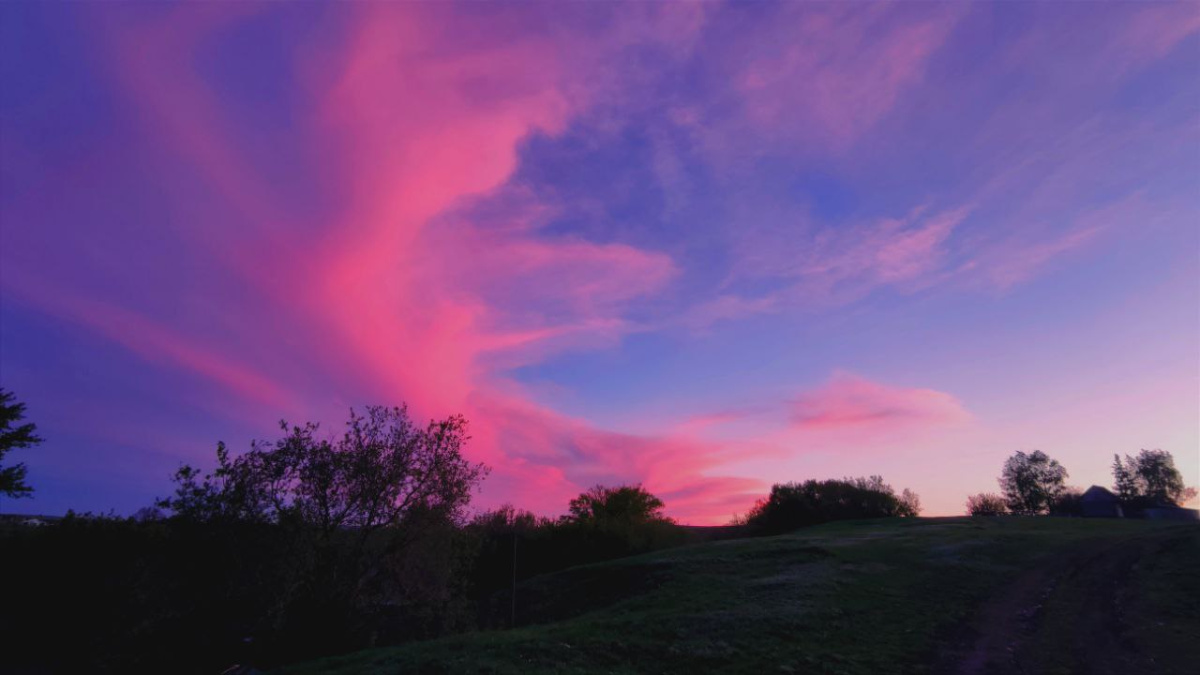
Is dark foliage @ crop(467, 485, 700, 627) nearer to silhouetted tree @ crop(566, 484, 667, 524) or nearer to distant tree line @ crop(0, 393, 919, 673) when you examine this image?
silhouetted tree @ crop(566, 484, 667, 524)

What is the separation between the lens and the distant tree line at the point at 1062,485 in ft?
408

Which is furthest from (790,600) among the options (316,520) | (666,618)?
(316,520)

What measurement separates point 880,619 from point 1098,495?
398 ft

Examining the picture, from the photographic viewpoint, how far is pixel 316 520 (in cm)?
2927

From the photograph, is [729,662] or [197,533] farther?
[197,533]

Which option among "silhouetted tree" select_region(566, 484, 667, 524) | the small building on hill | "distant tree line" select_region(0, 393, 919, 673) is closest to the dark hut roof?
the small building on hill

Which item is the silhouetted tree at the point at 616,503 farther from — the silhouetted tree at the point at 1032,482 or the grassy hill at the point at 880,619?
the silhouetted tree at the point at 1032,482

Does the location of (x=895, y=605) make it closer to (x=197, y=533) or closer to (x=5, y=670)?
(x=197, y=533)

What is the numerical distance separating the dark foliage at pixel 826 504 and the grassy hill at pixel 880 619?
55014 mm

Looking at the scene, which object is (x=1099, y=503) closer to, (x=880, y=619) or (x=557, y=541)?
(x=557, y=541)

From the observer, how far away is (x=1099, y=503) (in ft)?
367

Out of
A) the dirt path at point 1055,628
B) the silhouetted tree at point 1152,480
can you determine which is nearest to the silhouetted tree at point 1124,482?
the silhouetted tree at point 1152,480

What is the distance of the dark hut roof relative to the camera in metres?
114

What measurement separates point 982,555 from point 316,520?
137 ft
